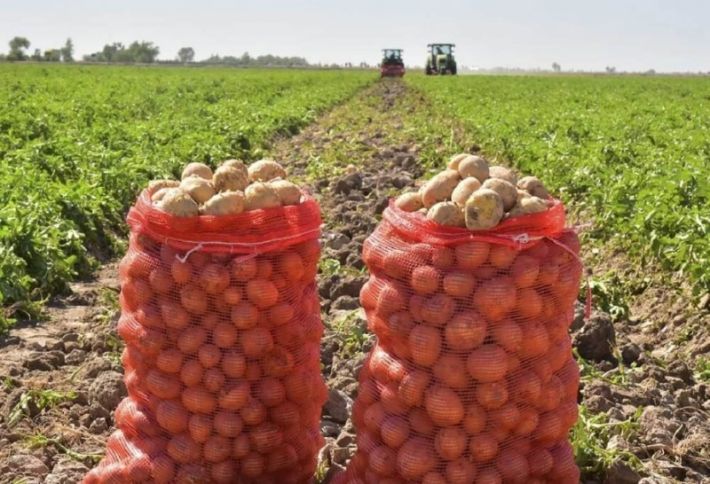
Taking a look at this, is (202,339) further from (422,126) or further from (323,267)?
(422,126)

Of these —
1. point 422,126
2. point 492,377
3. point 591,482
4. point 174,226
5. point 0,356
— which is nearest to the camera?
point 492,377

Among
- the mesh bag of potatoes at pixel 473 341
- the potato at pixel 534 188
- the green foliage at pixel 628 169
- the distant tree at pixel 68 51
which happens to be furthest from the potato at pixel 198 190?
the distant tree at pixel 68 51

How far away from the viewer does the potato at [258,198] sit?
11.6ft

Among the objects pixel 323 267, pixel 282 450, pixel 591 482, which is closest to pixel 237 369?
pixel 282 450

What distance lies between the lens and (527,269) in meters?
3.18

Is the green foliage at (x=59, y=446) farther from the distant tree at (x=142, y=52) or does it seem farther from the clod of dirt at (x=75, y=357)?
the distant tree at (x=142, y=52)

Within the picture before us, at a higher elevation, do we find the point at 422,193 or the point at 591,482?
the point at 422,193

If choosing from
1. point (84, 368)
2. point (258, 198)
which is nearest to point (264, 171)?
point (258, 198)

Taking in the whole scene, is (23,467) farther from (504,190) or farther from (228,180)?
(504,190)

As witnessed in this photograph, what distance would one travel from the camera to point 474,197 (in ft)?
10.4

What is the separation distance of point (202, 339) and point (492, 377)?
1.06 metres

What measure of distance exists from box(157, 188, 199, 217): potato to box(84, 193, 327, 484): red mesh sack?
0.04 meters

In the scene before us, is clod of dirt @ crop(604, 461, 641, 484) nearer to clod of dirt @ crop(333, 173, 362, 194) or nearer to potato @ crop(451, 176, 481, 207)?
potato @ crop(451, 176, 481, 207)

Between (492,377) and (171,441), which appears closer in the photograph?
(492,377)
